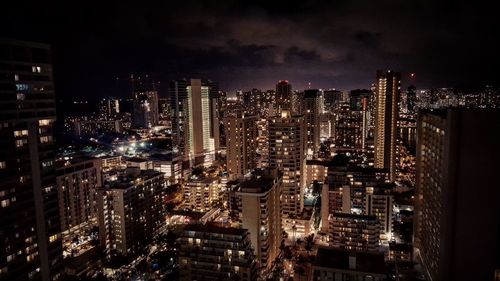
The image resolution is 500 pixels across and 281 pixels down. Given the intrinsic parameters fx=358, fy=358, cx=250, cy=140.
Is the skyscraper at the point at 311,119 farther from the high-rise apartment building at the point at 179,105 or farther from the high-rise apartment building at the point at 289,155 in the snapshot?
the high-rise apartment building at the point at 289,155

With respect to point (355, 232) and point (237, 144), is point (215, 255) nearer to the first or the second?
point (355, 232)

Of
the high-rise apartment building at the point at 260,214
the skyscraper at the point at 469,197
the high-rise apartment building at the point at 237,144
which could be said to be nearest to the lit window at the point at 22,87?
the high-rise apartment building at the point at 260,214

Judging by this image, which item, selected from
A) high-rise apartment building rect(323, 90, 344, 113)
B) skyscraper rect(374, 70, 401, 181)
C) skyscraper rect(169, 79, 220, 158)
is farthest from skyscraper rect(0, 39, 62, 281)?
high-rise apartment building rect(323, 90, 344, 113)

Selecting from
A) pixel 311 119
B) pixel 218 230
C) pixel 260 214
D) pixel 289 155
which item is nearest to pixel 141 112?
pixel 311 119

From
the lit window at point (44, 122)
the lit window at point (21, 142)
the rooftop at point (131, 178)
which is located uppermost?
the lit window at point (44, 122)

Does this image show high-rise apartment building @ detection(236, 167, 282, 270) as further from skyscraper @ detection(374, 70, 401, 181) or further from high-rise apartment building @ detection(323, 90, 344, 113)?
high-rise apartment building @ detection(323, 90, 344, 113)

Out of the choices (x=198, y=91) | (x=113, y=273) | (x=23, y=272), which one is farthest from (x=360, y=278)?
(x=198, y=91)

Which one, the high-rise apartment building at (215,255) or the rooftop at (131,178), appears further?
the rooftop at (131,178)
